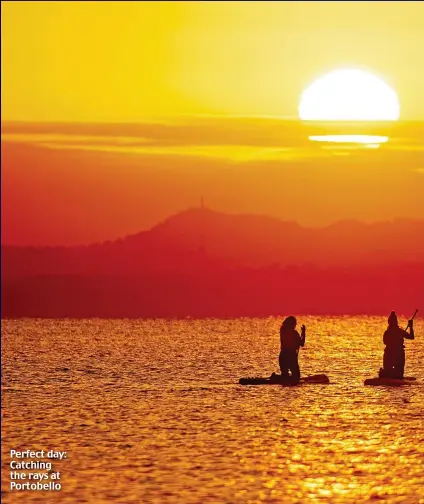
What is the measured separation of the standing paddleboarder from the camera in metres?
52.9

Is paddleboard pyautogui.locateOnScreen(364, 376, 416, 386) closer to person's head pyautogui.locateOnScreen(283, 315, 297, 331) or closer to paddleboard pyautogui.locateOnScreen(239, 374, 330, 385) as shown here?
paddleboard pyautogui.locateOnScreen(239, 374, 330, 385)

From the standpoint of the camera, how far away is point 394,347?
53.4 m

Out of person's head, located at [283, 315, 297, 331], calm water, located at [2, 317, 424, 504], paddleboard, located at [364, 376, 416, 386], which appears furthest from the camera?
paddleboard, located at [364, 376, 416, 386]

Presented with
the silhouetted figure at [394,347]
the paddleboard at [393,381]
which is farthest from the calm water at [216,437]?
the silhouetted figure at [394,347]

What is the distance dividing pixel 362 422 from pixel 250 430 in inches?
158

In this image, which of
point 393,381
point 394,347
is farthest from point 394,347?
point 393,381

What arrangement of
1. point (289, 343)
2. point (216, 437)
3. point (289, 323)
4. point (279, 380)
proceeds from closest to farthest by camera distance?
point (216, 437) → point (289, 323) → point (289, 343) → point (279, 380)

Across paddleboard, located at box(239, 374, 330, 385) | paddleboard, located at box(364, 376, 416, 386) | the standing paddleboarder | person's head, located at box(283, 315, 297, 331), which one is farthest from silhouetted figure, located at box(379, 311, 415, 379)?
person's head, located at box(283, 315, 297, 331)

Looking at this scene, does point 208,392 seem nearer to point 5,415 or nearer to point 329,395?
point 329,395

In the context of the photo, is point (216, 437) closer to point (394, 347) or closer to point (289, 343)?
point (289, 343)

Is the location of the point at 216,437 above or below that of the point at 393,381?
below

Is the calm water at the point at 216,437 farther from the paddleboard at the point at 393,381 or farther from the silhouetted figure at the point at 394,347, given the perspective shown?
the silhouetted figure at the point at 394,347


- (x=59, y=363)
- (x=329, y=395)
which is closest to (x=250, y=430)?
(x=329, y=395)

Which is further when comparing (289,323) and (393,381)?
(393,381)
